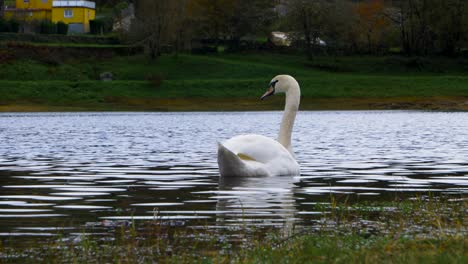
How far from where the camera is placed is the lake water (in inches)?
518

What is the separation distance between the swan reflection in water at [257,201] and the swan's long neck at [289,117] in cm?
169

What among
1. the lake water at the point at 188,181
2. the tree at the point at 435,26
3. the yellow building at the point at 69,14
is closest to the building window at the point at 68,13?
the yellow building at the point at 69,14

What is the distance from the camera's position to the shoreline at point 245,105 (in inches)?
2840

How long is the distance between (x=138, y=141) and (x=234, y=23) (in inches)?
2839

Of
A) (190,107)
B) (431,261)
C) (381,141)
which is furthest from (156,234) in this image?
(190,107)

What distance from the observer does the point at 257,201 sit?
15.0m

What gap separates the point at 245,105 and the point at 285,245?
6425cm

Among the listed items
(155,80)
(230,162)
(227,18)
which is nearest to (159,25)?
(227,18)

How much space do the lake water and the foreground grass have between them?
732 mm

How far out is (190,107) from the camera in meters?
74.4

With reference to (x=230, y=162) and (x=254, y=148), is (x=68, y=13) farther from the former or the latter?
(x=230, y=162)

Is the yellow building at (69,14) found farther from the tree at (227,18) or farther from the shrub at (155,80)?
the shrub at (155,80)

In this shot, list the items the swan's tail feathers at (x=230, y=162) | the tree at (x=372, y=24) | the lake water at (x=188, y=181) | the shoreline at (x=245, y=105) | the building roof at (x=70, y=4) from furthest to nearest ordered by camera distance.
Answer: the building roof at (x=70, y=4) < the tree at (x=372, y=24) < the shoreline at (x=245, y=105) < the swan's tail feathers at (x=230, y=162) < the lake water at (x=188, y=181)

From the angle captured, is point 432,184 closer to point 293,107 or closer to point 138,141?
point 293,107
